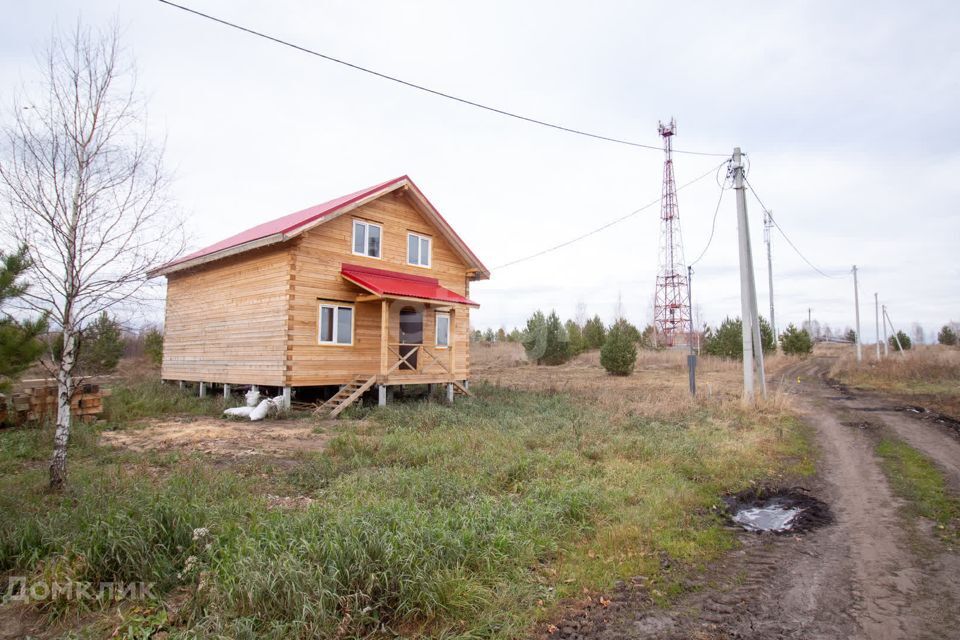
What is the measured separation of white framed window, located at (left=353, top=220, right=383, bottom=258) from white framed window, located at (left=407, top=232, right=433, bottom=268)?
1.32m

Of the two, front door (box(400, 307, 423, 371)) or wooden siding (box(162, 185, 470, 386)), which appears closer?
wooden siding (box(162, 185, 470, 386))

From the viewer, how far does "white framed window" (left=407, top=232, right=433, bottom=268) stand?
57.1ft

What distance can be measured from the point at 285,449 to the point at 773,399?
12.3m

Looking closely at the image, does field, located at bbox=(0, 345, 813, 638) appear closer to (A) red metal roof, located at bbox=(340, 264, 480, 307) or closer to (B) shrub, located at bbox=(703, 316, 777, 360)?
(A) red metal roof, located at bbox=(340, 264, 480, 307)

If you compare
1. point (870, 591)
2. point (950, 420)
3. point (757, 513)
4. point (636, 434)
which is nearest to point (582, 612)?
point (870, 591)

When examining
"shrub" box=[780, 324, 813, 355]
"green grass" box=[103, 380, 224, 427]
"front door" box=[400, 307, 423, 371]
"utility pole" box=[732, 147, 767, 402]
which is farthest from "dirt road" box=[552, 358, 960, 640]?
"shrub" box=[780, 324, 813, 355]

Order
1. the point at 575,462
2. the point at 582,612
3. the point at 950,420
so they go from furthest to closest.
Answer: the point at 950,420
the point at 575,462
the point at 582,612

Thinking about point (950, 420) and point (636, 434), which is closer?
point (636, 434)

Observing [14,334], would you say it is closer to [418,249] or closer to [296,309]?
[296,309]

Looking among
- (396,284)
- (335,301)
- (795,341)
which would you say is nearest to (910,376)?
(795,341)

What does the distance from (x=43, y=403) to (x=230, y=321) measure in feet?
18.1

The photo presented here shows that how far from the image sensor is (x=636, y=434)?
32.7 ft

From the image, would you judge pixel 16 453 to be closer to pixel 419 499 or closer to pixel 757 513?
pixel 419 499

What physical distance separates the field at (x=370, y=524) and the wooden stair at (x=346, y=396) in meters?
3.03
